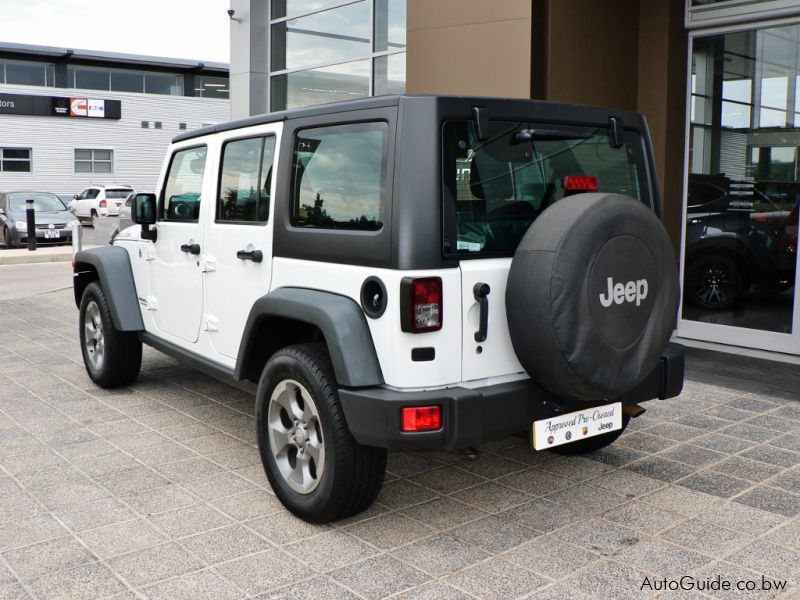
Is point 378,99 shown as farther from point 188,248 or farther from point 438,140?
point 188,248

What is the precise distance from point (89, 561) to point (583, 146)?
2.81 meters

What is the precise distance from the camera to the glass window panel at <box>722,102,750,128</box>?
731cm

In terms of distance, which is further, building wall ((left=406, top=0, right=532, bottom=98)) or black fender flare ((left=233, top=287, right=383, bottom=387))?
building wall ((left=406, top=0, right=532, bottom=98))

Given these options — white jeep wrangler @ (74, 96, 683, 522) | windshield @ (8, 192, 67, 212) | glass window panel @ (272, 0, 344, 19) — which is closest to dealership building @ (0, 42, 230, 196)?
windshield @ (8, 192, 67, 212)

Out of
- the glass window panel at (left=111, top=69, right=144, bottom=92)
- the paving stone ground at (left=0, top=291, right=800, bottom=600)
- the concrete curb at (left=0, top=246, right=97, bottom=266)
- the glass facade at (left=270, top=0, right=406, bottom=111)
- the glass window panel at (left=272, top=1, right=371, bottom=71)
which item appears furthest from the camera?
the glass window panel at (left=111, top=69, right=144, bottom=92)

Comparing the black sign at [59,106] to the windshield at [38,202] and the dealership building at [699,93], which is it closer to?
the windshield at [38,202]

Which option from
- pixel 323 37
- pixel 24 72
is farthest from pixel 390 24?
pixel 24 72

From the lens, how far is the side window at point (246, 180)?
4180 mm

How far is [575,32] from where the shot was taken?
7.55m

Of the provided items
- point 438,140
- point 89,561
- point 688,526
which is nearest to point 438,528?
point 688,526

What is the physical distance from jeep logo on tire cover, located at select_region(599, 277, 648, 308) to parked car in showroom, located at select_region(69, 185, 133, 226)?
29349 millimetres

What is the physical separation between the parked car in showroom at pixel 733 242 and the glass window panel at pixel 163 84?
36.9 metres

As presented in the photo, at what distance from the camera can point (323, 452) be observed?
11.6 ft

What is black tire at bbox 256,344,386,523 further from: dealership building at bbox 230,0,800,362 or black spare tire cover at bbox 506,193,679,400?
dealership building at bbox 230,0,800,362
